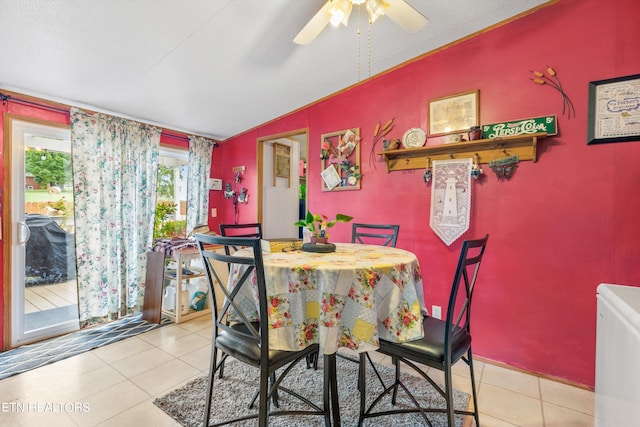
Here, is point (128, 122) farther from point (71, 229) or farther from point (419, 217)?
point (419, 217)

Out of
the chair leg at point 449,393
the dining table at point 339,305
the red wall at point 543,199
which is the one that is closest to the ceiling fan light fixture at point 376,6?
the red wall at point 543,199

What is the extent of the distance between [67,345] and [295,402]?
215cm

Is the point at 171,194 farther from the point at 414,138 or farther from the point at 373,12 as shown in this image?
the point at 373,12

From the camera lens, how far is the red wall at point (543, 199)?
6.03 feet

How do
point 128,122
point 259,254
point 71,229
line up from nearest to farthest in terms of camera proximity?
1. point 259,254
2. point 71,229
3. point 128,122

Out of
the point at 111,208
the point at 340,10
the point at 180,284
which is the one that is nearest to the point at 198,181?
the point at 111,208

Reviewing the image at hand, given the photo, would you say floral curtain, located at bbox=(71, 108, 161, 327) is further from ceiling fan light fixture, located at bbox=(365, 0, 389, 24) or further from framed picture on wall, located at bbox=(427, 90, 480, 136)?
framed picture on wall, located at bbox=(427, 90, 480, 136)

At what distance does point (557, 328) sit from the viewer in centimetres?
202

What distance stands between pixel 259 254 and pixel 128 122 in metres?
2.76

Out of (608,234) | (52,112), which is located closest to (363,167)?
(608,234)

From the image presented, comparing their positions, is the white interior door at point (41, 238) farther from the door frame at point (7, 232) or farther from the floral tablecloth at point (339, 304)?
the floral tablecloth at point (339, 304)

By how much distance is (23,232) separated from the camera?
2.48 metres

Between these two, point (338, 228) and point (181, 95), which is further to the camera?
point (338, 228)

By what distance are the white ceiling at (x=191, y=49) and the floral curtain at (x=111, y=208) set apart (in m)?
0.25
